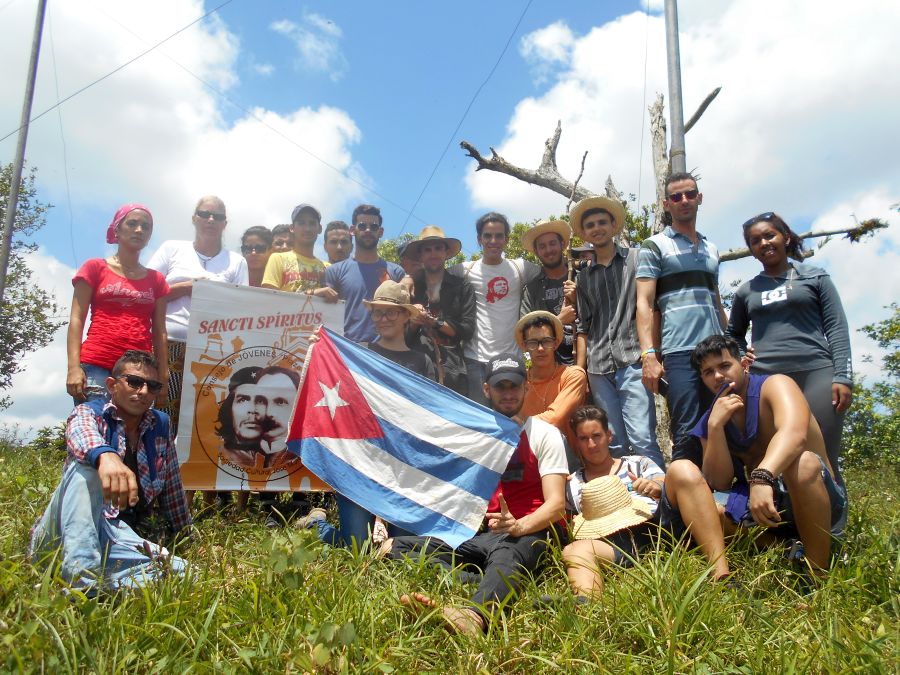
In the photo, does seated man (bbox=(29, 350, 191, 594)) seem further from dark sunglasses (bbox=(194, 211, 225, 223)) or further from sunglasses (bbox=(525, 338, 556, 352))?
sunglasses (bbox=(525, 338, 556, 352))

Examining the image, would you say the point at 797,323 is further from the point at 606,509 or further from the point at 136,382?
the point at 136,382

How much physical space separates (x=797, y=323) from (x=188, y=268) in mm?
4603

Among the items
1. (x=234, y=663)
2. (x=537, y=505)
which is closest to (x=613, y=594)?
(x=537, y=505)

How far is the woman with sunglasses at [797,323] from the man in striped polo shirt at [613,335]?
0.75m

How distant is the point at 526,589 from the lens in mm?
3320

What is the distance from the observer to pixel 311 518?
184 inches

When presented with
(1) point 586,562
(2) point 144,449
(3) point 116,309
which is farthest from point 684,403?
(3) point 116,309

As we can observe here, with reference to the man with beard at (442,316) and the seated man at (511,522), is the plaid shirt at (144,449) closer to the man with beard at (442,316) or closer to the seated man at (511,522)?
the seated man at (511,522)

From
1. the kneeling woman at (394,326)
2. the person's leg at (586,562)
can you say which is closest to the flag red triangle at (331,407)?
the kneeling woman at (394,326)

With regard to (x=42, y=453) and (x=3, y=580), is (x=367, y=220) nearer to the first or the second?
(x=3, y=580)

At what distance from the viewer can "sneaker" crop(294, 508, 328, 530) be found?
440 cm

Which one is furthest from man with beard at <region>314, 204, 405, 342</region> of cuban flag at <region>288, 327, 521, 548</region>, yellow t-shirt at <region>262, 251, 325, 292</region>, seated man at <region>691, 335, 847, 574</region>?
seated man at <region>691, 335, 847, 574</region>

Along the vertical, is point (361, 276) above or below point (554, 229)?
below

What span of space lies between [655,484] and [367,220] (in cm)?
343
